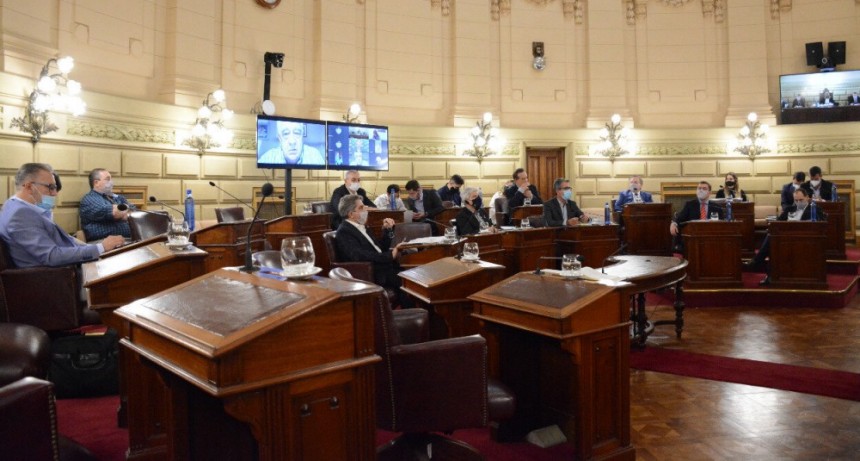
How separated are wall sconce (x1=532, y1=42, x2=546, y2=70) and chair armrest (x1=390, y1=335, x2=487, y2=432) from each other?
37.7 feet

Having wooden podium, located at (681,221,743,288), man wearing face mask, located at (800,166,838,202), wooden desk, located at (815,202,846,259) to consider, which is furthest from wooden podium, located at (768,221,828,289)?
man wearing face mask, located at (800,166,838,202)

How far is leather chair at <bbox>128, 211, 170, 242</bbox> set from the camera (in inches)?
215

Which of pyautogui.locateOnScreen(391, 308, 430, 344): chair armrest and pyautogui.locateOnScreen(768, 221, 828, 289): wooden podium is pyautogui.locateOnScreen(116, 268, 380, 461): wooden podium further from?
pyautogui.locateOnScreen(768, 221, 828, 289): wooden podium

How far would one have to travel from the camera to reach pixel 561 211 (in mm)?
8297

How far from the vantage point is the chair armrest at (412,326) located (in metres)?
3.28

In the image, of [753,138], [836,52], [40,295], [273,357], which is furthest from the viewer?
[753,138]

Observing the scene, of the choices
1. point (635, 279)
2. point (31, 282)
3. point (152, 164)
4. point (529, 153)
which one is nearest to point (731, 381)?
point (635, 279)

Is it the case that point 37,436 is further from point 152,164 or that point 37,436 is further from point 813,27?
point 813,27

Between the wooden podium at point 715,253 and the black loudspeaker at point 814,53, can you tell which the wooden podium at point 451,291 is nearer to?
the wooden podium at point 715,253

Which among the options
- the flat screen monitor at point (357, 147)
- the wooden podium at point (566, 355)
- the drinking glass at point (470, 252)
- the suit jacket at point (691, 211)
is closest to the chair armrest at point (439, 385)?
the wooden podium at point (566, 355)

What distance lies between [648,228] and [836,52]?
761cm

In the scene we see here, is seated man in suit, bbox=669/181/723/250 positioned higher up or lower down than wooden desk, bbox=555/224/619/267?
higher up

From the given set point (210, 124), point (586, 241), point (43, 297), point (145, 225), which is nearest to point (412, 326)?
point (43, 297)

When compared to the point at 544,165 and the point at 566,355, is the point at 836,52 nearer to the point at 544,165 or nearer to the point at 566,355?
the point at 544,165
